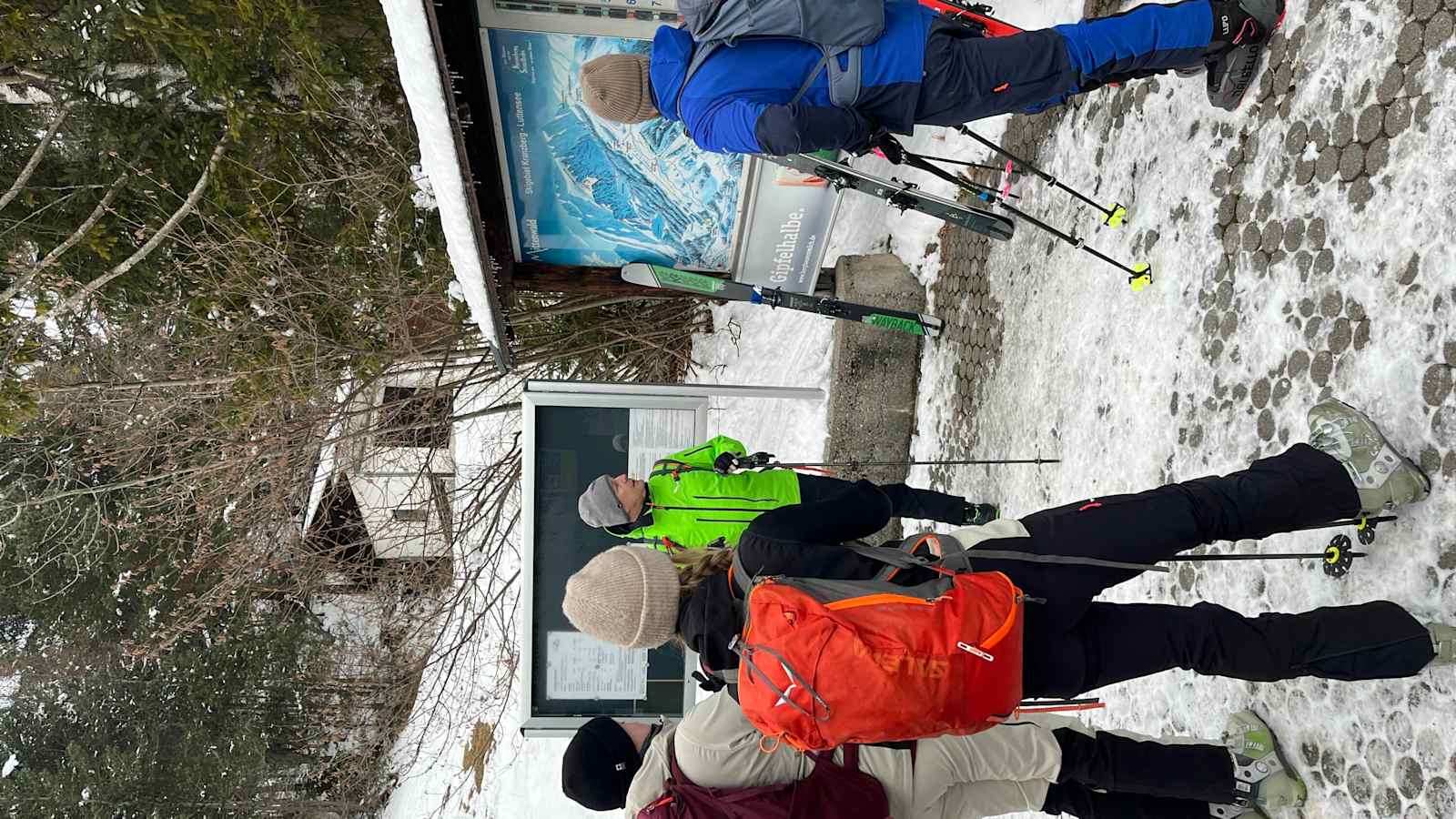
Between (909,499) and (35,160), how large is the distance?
22.5ft

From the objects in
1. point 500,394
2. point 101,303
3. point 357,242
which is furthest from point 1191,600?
point 101,303

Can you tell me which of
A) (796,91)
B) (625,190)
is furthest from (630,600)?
(625,190)

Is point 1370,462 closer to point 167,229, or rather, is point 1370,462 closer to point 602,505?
point 602,505

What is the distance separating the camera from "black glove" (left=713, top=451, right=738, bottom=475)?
4.38m

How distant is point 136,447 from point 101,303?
4.46 ft

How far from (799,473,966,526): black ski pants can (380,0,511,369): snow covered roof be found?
199 centimetres

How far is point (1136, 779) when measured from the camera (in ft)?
9.04

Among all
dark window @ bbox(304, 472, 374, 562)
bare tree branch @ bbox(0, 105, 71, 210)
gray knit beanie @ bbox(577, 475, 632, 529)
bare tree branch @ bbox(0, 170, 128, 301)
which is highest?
bare tree branch @ bbox(0, 105, 71, 210)

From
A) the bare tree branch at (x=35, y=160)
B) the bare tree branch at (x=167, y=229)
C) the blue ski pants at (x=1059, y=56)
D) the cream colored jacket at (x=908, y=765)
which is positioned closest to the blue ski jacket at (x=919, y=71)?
the blue ski pants at (x=1059, y=56)

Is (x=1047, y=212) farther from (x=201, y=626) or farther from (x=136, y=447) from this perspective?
(x=201, y=626)

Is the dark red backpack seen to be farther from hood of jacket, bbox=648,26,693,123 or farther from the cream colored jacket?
hood of jacket, bbox=648,26,693,123

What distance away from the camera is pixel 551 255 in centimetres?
514

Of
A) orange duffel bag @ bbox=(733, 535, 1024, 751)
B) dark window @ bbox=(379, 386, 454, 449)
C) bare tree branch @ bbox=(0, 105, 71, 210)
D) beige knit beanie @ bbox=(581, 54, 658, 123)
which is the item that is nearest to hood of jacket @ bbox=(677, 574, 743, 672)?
orange duffel bag @ bbox=(733, 535, 1024, 751)

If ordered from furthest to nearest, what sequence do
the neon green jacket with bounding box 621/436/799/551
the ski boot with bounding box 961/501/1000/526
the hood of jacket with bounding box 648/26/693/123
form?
the ski boot with bounding box 961/501/1000/526, the neon green jacket with bounding box 621/436/799/551, the hood of jacket with bounding box 648/26/693/123
